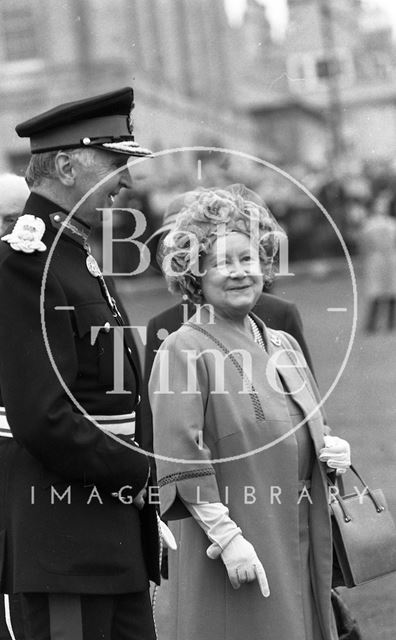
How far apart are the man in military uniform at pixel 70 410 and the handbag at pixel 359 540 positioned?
603 mm

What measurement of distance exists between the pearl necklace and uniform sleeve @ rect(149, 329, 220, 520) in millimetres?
232

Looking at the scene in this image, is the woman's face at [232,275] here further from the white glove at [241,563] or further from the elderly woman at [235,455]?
the white glove at [241,563]

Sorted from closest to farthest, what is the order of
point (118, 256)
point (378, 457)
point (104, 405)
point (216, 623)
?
1. point (104, 405)
2. point (216, 623)
3. point (118, 256)
4. point (378, 457)

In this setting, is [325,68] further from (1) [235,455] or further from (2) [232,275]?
(1) [235,455]

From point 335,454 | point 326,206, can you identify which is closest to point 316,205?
point 326,206

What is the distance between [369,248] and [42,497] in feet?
45.1

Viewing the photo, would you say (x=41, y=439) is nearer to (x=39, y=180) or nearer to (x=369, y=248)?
(x=39, y=180)

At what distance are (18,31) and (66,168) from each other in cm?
3850

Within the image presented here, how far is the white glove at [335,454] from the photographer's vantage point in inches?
133

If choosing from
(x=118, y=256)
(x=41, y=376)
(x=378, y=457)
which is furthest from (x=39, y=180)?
(x=378, y=457)

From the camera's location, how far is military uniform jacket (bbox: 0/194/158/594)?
2.81 meters

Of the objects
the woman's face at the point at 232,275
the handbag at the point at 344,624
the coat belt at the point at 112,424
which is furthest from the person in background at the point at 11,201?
the handbag at the point at 344,624

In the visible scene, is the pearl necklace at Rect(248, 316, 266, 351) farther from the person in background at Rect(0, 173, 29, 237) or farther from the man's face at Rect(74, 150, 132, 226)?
the person in background at Rect(0, 173, 29, 237)

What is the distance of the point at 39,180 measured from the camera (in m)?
3.09
